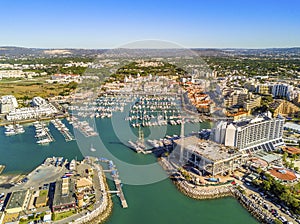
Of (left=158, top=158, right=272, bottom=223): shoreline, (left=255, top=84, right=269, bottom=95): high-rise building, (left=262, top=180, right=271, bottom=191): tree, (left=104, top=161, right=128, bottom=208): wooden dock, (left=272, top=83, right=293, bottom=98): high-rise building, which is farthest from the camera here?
(left=255, top=84, right=269, bottom=95): high-rise building

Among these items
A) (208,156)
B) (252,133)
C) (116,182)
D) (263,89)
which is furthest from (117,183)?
(263,89)

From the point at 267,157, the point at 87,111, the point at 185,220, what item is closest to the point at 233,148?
the point at 267,157

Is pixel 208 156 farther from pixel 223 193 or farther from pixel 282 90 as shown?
pixel 282 90

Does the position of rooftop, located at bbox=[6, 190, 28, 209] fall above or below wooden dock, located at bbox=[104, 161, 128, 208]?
above

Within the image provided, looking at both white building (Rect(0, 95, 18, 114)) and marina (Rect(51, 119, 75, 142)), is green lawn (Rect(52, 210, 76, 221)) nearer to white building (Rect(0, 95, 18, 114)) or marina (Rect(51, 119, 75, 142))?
marina (Rect(51, 119, 75, 142))

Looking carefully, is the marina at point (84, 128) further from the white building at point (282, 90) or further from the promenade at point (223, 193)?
the white building at point (282, 90)

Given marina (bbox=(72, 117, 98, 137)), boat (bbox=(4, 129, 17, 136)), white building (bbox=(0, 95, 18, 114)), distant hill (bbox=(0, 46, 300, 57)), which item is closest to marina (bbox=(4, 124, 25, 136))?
boat (bbox=(4, 129, 17, 136))

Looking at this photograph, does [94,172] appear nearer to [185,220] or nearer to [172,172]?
[172,172]
